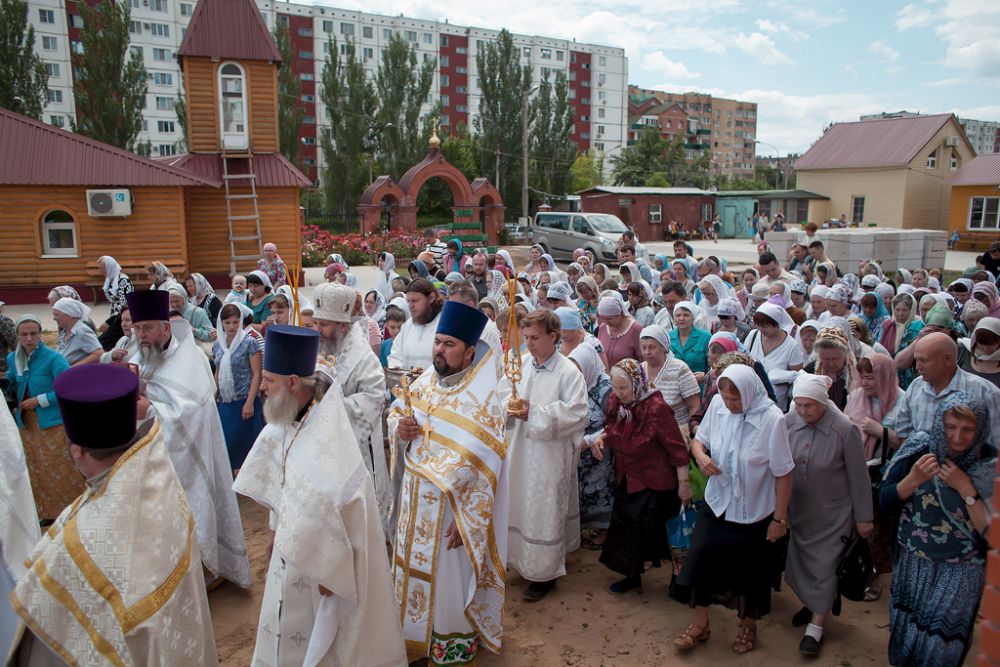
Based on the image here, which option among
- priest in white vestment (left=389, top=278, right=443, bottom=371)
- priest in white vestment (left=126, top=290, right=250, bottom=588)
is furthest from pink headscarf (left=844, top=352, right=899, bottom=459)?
Answer: priest in white vestment (left=126, top=290, right=250, bottom=588)

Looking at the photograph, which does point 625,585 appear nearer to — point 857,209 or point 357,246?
point 357,246

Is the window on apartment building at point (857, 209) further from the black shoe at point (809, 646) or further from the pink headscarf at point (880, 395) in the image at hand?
the black shoe at point (809, 646)

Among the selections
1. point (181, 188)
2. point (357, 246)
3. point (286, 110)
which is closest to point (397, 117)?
point (286, 110)

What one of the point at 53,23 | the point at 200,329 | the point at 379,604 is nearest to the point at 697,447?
the point at 379,604

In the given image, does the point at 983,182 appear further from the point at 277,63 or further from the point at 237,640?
the point at 237,640

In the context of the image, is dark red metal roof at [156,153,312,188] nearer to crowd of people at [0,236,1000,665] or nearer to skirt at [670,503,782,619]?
crowd of people at [0,236,1000,665]

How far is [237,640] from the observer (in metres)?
4.28

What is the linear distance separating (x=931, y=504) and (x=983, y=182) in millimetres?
36335

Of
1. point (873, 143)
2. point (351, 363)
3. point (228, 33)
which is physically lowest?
point (351, 363)

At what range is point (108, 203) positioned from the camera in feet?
55.1

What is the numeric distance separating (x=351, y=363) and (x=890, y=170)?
1576 inches

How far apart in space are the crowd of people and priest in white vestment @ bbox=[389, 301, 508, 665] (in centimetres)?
1

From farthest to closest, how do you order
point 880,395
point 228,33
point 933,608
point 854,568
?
point 228,33 < point 880,395 < point 854,568 < point 933,608

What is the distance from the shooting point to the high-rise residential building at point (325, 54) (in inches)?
2186
